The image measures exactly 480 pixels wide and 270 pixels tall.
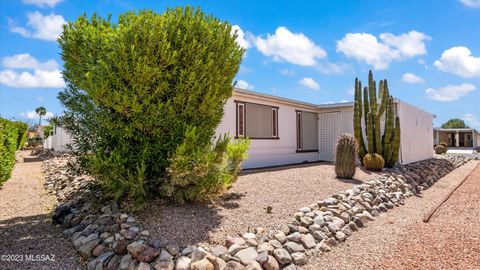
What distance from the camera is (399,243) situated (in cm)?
475

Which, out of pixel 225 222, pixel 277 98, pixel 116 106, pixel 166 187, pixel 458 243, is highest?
pixel 277 98

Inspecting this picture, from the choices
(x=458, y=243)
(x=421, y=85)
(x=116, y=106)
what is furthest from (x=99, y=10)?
(x=421, y=85)

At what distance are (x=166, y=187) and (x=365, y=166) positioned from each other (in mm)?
8659

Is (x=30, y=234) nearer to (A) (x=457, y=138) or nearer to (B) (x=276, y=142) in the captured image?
(B) (x=276, y=142)

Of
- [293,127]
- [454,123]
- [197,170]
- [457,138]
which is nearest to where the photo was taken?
[197,170]

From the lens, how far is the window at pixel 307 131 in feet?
45.8

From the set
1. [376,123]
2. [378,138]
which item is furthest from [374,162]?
[376,123]

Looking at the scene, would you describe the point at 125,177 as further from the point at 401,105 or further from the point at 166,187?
the point at 401,105

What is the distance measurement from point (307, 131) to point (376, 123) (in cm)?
345

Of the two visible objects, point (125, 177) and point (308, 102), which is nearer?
point (125, 177)

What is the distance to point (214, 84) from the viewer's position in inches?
196

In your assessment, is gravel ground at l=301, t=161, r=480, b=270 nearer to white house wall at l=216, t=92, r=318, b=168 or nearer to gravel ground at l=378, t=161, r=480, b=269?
gravel ground at l=378, t=161, r=480, b=269

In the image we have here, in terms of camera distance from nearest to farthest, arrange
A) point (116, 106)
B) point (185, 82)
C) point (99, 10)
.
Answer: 1. point (116, 106)
2. point (185, 82)
3. point (99, 10)

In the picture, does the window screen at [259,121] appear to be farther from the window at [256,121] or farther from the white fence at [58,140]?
the white fence at [58,140]
